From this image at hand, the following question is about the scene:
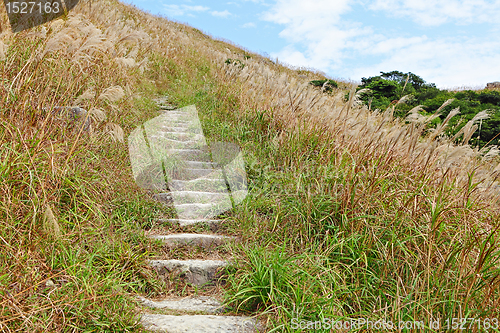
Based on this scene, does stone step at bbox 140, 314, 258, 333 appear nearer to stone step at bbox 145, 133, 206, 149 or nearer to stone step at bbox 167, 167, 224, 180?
stone step at bbox 167, 167, 224, 180

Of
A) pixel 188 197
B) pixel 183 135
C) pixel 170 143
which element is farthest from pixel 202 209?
pixel 183 135

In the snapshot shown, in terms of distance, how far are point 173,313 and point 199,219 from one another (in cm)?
148

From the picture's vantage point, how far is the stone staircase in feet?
8.45

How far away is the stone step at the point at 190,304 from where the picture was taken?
278cm

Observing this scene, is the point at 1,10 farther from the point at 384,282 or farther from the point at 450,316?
the point at 450,316

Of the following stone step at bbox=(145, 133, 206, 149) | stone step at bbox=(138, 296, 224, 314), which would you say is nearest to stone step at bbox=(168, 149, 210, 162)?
stone step at bbox=(145, 133, 206, 149)

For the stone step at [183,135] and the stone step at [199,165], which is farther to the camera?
the stone step at [183,135]

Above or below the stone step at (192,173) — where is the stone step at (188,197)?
below

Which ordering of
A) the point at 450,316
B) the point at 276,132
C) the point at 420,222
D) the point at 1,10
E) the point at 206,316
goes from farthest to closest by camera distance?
1. the point at 276,132
2. the point at 1,10
3. the point at 420,222
4. the point at 206,316
5. the point at 450,316

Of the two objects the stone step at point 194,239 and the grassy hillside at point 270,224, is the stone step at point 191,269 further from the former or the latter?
the stone step at point 194,239

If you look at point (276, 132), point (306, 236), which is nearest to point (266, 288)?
point (306, 236)

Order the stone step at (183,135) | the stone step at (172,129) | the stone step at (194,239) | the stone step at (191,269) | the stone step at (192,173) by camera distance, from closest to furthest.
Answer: the stone step at (191,269) < the stone step at (194,239) < the stone step at (192,173) < the stone step at (183,135) < the stone step at (172,129)

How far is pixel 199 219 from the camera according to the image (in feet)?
13.3

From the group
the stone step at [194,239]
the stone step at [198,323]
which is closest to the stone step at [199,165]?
the stone step at [194,239]
